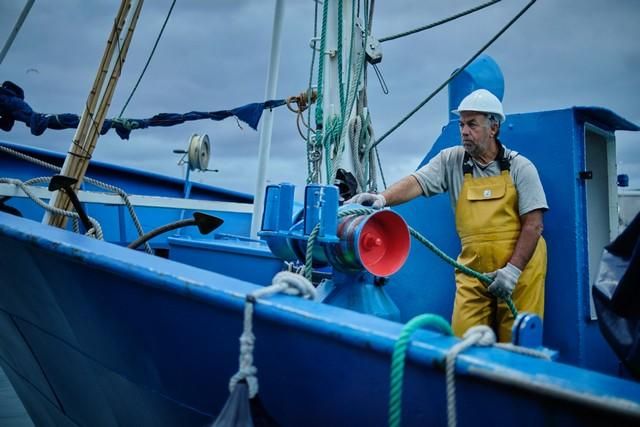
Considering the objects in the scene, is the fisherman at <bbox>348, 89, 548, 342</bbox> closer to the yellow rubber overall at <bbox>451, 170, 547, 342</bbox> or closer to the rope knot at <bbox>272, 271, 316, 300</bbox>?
the yellow rubber overall at <bbox>451, 170, 547, 342</bbox>

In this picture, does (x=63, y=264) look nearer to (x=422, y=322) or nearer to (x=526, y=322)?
(x=422, y=322)

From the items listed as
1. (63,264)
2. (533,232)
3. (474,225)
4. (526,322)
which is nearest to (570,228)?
(533,232)

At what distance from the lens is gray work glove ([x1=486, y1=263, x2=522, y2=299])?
280cm

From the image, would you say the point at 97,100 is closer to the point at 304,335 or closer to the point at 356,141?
the point at 356,141

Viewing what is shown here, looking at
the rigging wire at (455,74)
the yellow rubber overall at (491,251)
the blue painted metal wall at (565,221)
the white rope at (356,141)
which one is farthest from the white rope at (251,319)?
the rigging wire at (455,74)

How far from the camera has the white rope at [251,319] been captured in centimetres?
148

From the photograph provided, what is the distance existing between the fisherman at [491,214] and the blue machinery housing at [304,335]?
1.15 feet

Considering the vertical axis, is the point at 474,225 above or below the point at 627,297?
above

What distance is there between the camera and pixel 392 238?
243 centimetres

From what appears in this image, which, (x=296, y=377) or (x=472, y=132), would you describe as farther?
(x=472, y=132)

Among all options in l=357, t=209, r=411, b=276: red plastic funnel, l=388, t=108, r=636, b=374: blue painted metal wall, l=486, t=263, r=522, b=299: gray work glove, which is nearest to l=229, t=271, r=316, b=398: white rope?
l=357, t=209, r=411, b=276: red plastic funnel

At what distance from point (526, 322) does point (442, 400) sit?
310 mm

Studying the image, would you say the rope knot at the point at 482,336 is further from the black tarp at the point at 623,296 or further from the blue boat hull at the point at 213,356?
the black tarp at the point at 623,296

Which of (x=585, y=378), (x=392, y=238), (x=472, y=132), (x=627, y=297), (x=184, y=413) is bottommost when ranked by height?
(x=184, y=413)
